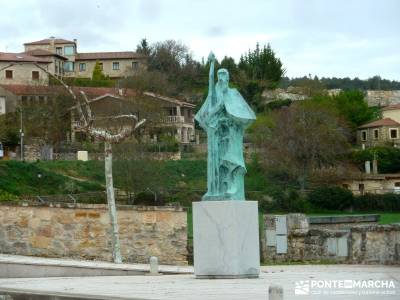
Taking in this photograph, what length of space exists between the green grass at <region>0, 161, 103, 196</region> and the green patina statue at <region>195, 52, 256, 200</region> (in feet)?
108

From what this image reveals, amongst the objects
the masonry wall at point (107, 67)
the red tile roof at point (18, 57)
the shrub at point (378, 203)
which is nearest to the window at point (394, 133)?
the shrub at point (378, 203)

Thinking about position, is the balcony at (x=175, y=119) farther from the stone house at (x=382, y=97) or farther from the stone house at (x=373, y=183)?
the stone house at (x=382, y=97)

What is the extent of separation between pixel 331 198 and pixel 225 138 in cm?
4222

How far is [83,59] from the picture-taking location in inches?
4471

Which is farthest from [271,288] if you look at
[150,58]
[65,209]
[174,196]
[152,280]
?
[150,58]

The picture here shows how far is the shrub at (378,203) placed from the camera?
58.0 meters

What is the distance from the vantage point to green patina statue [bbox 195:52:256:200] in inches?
628

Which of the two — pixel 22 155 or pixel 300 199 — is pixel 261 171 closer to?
pixel 300 199

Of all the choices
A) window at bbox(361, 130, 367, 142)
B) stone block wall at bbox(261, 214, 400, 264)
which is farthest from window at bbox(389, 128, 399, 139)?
stone block wall at bbox(261, 214, 400, 264)

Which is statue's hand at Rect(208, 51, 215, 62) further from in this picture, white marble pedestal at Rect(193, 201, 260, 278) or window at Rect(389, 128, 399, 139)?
window at Rect(389, 128, 399, 139)

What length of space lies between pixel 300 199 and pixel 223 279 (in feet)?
138

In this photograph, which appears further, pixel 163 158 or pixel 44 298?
pixel 163 158

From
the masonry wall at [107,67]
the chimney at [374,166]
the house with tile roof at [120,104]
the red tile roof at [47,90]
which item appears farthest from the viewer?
the masonry wall at [107,67]

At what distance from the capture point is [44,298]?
12445 millimetres
